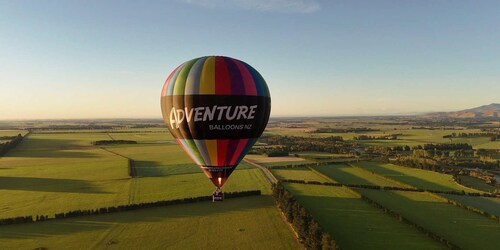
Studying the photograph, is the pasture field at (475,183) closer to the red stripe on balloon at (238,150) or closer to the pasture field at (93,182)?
the pasture field at (93,182)

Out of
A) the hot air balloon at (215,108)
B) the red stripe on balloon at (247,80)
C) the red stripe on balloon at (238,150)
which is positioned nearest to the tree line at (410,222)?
the hot air balloon at (215,108)

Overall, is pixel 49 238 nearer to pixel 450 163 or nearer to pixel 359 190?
pixel 359 190

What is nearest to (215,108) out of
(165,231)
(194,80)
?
(194,80)

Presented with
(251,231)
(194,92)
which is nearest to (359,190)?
(251,231)

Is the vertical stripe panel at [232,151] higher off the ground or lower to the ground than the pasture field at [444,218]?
higher

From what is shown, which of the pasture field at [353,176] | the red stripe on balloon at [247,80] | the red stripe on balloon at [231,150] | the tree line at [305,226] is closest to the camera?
the red stripe on balloon at [247,80]

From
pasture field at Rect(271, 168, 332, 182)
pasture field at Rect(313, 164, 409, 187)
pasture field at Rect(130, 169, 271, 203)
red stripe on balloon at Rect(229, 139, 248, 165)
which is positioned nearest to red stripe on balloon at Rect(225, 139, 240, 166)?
red stripe on balloon at Rect(229, 139, 248, 165)

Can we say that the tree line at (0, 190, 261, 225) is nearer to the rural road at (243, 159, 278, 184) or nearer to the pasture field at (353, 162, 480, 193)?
the rural road at (243, 159, 278, 184)
